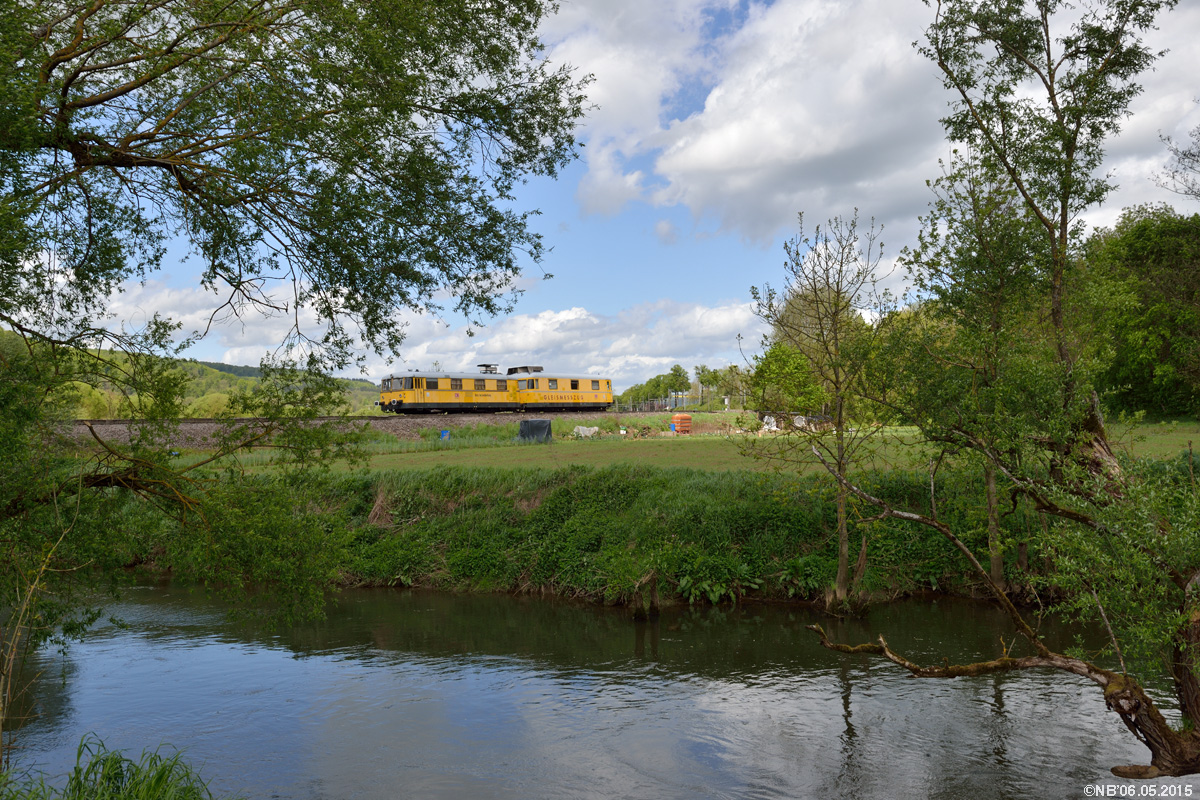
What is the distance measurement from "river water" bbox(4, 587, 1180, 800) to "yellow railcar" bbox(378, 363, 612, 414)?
95.0 ft

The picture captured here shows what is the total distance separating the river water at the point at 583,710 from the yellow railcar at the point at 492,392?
95.0 feet

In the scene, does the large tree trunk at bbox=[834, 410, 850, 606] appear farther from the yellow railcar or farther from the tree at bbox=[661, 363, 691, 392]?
the tree at bbox=[661, 363, 691, 392]

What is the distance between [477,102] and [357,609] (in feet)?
36.9

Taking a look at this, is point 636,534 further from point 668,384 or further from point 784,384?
point 668,384

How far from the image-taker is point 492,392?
47.6 m

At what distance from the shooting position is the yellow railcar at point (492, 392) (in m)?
44.0

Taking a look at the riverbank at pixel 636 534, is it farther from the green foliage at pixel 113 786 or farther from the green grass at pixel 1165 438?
the green grass at pixel 1165 438

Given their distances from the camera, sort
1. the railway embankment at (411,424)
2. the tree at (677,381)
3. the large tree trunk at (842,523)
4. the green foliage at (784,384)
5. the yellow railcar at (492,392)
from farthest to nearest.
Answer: the tree at (677,381) < the yellow railcar at (492,392) < the railway embankment at (411,424) < the large tree trunk at (842,523) < the green foliage at (784,384)

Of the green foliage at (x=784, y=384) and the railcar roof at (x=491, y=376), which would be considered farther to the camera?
the railcar roof at (x=491, y=376)

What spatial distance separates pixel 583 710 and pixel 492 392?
37.9 m

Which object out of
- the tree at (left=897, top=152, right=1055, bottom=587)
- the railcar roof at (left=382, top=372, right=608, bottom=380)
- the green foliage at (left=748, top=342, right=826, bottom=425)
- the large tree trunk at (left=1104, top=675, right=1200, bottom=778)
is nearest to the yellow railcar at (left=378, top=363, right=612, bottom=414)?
the railcar roof at (left=382, top=372, right=608, bottom=380)

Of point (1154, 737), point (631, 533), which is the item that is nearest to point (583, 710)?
point (1154, 737)

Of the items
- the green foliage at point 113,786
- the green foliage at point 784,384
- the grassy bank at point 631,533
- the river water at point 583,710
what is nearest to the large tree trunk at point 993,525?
the grassy bank at point 631,533

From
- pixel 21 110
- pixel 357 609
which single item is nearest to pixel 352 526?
pixel 357 609
